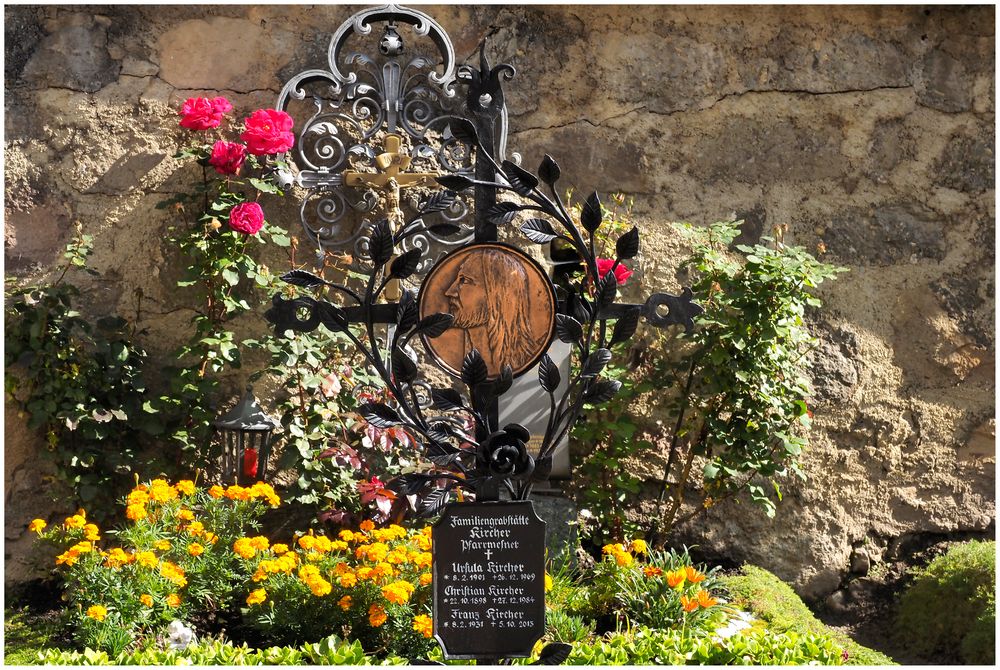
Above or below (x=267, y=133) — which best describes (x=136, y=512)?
below

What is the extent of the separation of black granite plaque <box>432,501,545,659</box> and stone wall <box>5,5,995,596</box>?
169 cm

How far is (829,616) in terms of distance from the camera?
4180 mm

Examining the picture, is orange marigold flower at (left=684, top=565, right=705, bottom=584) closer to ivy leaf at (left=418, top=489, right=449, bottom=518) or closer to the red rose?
ivy leaf at (left=418, top=489, right=449, bottom=518)

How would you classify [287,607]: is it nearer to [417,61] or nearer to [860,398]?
[417,61]

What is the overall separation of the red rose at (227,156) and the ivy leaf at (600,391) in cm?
194

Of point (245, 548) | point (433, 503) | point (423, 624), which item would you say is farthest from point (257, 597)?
point (433, 503)

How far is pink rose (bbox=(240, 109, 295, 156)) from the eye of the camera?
152 inches

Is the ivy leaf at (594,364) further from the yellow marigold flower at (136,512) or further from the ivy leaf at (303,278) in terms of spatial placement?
the yellow marigold flower at (136,512)

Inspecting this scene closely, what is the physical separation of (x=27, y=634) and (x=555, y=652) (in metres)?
1.93

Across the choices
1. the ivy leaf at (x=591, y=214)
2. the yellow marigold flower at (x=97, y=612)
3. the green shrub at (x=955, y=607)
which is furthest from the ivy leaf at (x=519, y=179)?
the green shrub at (x=955, y=607)

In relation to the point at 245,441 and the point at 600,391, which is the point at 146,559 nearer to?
the point at 245,441

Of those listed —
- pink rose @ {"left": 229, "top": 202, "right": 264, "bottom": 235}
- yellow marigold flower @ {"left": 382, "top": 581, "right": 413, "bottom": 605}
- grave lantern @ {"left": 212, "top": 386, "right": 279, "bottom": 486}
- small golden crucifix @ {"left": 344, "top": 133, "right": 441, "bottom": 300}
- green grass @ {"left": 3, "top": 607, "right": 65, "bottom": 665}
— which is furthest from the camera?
small golden crucifix @ {"left": 344, "top": 133, "right": 441, "bottom": 300}

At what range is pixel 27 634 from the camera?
344cm

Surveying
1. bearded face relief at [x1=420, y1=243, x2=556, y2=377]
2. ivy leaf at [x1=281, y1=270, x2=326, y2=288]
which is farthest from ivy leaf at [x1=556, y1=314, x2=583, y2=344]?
ivy leaf at [x1=281, y1=270, x2=326, y2=288]
